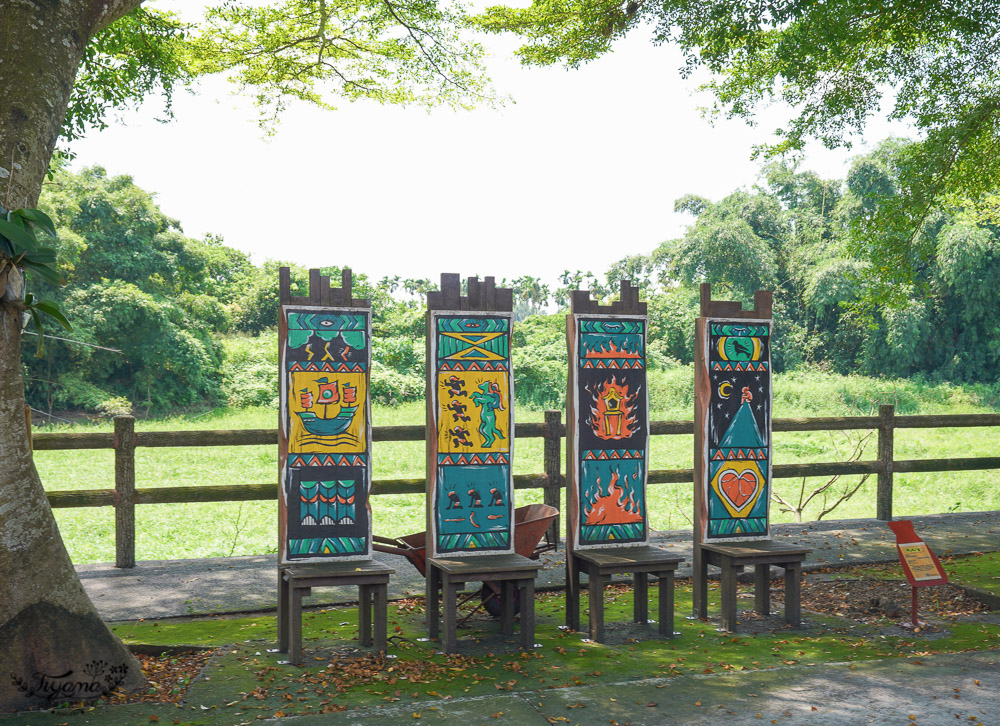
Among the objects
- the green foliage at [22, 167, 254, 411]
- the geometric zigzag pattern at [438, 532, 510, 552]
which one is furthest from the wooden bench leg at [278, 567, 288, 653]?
the green foliage at [22, 167, 254, 411]

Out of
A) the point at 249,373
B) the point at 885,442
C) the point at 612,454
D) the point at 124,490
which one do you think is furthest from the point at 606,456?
the point at 249,373

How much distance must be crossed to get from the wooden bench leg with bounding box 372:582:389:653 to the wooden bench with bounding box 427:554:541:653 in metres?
0.33

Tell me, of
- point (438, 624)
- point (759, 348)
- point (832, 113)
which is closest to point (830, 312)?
point (832, 113)

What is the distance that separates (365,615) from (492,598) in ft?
3.08

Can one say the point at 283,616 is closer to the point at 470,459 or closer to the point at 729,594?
the point at 470,459

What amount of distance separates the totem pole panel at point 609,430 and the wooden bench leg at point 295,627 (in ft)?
5.83

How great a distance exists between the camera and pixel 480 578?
4938 mm

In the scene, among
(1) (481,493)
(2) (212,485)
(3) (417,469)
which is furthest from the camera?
(3) (417,469)

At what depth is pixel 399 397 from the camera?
20578 millimetres

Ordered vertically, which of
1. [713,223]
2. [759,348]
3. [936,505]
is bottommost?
[936,505]

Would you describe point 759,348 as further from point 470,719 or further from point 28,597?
point 28,597

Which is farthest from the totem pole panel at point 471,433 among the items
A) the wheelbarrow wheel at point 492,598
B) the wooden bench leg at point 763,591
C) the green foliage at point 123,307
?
the green foliage at point 123,307

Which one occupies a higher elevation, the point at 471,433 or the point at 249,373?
the point at 249,373

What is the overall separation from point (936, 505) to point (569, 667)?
10.5m
